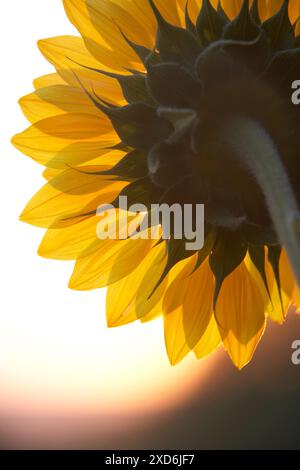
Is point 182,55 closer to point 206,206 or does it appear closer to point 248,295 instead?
point 206,206

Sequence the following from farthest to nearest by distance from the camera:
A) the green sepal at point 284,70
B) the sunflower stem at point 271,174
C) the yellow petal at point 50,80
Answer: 1. the yellow petal at point 50,80
2. the green sepal at point 284,70
3. the sunflower stem at point 271,174

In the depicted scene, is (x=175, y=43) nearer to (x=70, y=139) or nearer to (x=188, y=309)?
(x=70, y=139)

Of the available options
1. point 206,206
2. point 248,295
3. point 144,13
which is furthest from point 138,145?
point 248,295

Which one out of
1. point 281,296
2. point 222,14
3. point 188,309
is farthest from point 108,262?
point 222,14

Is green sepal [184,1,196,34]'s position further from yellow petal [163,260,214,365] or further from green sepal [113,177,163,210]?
yellow petal [163,260,214,365]

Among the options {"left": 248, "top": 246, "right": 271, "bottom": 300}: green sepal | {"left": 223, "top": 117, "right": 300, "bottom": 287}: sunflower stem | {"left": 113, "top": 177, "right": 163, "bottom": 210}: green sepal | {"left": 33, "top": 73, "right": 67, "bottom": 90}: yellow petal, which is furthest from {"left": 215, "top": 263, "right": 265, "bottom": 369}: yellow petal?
{"left": 33, "top": 73, "right": 67, "bottom": 90}: yellow petal

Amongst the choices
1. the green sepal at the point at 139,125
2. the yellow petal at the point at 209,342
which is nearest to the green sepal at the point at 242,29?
the green sepal at the point at 139,125

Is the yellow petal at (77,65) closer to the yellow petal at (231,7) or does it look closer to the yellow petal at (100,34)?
the yellow petal at (100,34)
